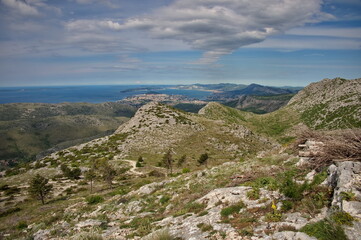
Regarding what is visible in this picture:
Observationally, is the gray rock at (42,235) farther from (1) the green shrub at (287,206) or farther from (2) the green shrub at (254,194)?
(1) the green shrub at (287,206)

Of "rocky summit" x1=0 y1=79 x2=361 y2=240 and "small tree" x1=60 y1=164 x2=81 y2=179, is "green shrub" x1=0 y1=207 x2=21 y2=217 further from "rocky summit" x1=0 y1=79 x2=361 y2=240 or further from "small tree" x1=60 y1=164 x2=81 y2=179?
"small tree" x1=60 y1=164 x2=81 y2=179

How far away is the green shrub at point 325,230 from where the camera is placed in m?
A: 6.36

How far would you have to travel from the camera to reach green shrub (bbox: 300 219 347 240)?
6363 millimetres

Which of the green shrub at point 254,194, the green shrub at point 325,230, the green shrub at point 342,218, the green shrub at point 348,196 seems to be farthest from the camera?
the green shrub at point 254,194

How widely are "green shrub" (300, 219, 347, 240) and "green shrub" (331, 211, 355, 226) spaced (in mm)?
282

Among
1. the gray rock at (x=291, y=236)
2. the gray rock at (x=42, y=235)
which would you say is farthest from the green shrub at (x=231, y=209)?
the gray rock at (x=42, y=235)

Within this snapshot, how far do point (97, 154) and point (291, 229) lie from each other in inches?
2590

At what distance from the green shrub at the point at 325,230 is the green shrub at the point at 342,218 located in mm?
282

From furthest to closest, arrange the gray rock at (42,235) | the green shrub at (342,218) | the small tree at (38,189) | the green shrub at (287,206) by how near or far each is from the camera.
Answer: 1. the small tree at (38,189)
2. the gray rock at (42,235)
3. the green shrub at (287,206)
4. the green shrub at (342,218)

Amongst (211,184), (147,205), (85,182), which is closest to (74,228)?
(147,205)

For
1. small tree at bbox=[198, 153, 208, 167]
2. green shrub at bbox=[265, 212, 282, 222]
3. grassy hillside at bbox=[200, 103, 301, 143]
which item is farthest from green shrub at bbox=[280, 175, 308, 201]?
grassy hillside at bbox=[200, 103, 301, 143]

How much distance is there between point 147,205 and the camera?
706 inches

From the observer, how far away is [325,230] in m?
6.79

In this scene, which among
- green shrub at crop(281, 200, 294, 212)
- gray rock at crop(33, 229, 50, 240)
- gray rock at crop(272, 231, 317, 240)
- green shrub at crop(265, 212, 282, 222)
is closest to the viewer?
gray rock at crop(272, 231, 317, 240)
